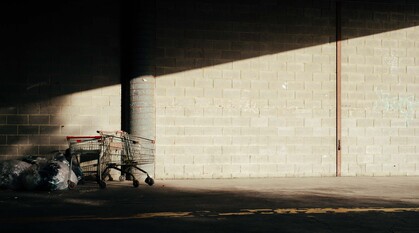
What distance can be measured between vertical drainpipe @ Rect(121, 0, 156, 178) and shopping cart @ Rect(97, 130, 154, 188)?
0.52 meters

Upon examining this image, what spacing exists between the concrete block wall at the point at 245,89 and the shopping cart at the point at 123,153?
884 millimetres

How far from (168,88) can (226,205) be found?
13.0 ft

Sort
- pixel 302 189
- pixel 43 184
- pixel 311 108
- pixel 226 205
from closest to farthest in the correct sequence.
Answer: pixel 226 205 → pixel 43 184 → pixel 302 189 → pixel 311 108

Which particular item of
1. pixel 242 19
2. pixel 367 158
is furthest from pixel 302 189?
pixel 242 19

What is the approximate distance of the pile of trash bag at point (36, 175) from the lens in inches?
362

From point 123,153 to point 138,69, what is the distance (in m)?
1.78

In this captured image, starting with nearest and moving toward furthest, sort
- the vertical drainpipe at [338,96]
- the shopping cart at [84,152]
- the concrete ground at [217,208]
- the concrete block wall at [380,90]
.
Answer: the concrete ground at [217,208] < the shopping cart at [84,152] < the vertical drainpipe at [338,96] < the concrete block wall at [380,90]

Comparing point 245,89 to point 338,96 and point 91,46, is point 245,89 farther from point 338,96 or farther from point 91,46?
point 91,46

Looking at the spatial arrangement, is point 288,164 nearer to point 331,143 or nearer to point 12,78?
point 331,143

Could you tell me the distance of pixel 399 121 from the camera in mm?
12586

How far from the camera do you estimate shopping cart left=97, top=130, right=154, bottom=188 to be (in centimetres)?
980

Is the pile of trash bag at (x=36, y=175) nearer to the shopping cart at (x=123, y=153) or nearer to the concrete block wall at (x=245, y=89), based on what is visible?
the shopping cart at (x=123, y=153)

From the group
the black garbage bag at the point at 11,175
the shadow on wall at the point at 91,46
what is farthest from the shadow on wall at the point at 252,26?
the black garbage bag at the point at 11,175

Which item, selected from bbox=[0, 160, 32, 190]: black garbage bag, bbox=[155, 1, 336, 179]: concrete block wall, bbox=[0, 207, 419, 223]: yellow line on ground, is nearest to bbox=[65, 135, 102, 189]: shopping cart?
bbox=[0, 160, 32, 190]: black garbage bag
